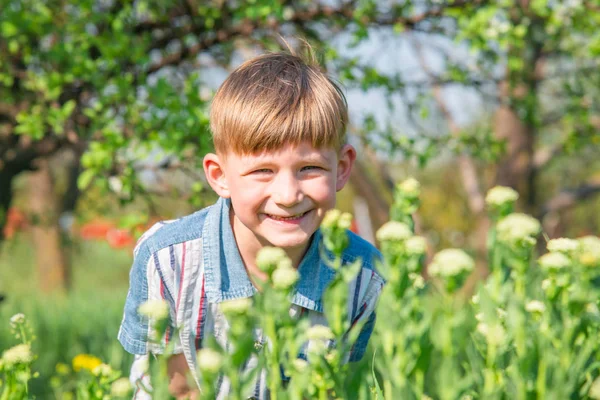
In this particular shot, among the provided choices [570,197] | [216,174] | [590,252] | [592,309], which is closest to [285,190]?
[216,174]

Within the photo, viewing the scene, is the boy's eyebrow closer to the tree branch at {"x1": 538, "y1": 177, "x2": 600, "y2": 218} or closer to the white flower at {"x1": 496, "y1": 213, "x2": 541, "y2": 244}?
the white flower at {"x1": 496, "y1": 213, "x2": 541, "y2": 244}

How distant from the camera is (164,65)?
3076 mm

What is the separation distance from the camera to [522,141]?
19.1 feet

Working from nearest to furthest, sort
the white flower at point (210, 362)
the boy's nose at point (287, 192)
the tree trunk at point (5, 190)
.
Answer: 1. the white flower at point (210, 362)
2. the boy's nose at point (287, 192)
3. the tree trunk at point (5, 190)

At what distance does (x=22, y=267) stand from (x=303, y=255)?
1072cm

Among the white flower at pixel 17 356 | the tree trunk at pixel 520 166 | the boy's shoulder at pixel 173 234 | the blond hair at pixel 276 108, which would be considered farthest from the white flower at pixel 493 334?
the tree trunk at pixel 520 166

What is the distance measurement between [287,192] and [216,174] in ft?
1.11

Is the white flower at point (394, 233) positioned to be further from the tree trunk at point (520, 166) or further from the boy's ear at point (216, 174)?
the tree trunk at point (520, 166)

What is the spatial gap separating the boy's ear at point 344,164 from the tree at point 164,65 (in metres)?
0.72

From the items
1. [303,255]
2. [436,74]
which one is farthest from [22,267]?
[303,255]

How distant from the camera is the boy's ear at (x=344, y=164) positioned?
1.70m

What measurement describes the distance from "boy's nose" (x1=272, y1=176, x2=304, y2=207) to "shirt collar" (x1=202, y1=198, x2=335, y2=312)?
0.87 ft

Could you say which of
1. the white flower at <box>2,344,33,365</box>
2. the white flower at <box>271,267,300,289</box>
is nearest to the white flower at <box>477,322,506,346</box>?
the white flower at <box>271,267,300,289</box>

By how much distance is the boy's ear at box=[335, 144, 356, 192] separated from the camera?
5.59ft
